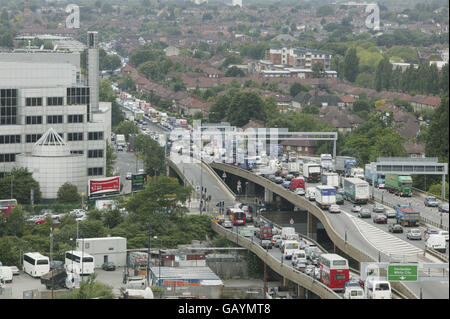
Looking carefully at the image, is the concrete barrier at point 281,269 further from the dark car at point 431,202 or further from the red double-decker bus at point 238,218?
the dark car at point 431,202

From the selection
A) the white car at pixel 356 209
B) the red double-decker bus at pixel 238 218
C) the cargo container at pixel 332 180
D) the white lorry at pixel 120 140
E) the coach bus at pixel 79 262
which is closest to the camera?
the coach bus at pixel 79 262

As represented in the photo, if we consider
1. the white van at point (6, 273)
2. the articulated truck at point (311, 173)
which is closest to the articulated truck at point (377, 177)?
the articulated truck at point (311, 173)

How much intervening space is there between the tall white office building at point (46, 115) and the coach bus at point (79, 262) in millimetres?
14180

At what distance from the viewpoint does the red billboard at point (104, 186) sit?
150ft

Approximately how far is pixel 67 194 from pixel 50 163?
1.82 m

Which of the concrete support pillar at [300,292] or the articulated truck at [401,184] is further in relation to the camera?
the articulated truck at [401,184]

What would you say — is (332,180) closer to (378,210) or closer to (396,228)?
(378,210)

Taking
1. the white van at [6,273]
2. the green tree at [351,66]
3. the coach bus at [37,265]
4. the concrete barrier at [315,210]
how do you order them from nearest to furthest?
the concrete barrier at [315,210] < the white van at [6,273] < the coach bus at [37,265] < the green tree at [351,66]

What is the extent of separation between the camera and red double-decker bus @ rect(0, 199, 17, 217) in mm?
39906

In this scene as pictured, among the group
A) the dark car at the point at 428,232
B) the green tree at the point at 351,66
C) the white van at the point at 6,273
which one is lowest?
the white van at the point at 6,273

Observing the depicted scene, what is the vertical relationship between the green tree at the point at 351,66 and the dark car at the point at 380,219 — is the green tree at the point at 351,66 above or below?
above

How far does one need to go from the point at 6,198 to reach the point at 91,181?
12.5ft
